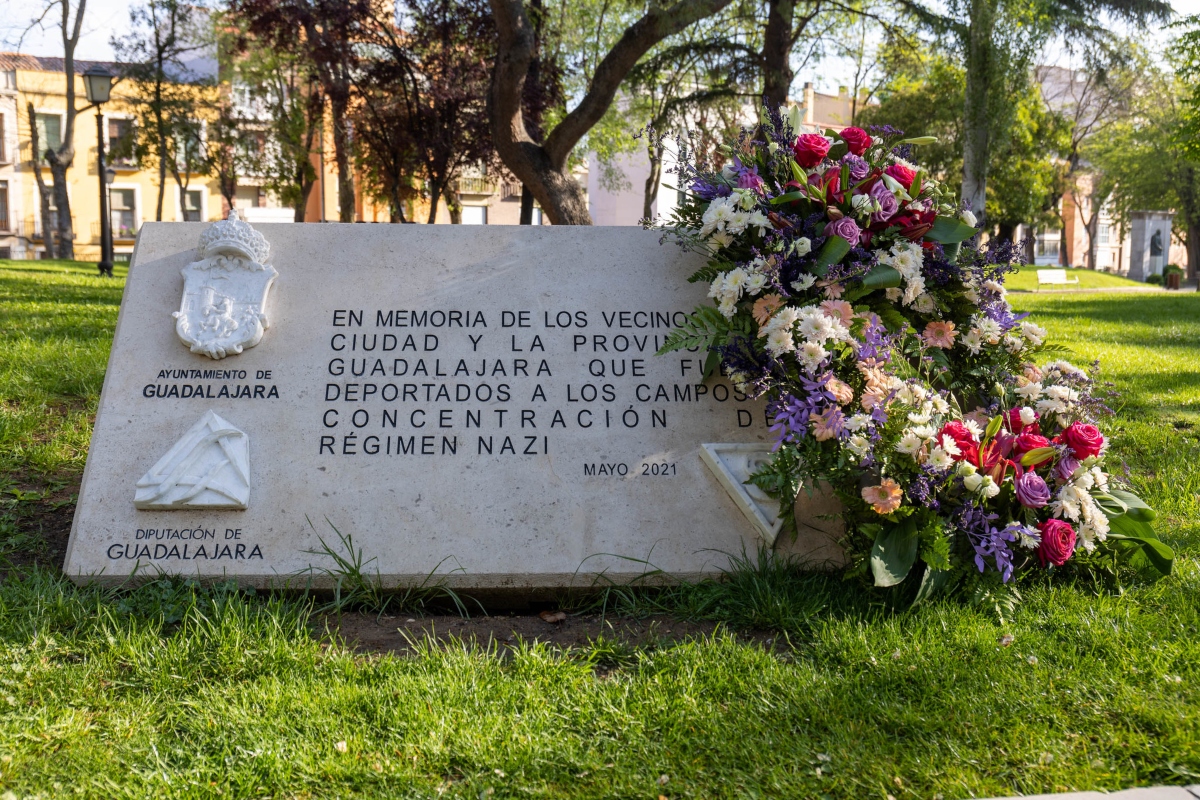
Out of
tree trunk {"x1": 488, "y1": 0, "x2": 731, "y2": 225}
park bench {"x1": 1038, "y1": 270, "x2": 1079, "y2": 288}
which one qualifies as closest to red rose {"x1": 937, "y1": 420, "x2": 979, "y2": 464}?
tree trunk {"x1": 488, "y1": 0, "x2": 731, "y2": 225}

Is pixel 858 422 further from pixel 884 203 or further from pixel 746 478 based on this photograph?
pixel 884 203

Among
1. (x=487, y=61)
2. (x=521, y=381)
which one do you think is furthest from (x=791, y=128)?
(x=487, y=61)

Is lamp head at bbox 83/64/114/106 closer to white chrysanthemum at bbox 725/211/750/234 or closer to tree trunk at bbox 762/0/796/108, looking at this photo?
tree trunk at bbox 762/0/796/108

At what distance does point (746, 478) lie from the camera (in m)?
3.86

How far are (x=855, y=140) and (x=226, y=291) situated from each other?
299 centimetres

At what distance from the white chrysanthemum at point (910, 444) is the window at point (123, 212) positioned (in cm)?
4916

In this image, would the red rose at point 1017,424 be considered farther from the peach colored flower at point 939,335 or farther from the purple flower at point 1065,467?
the peach colored flower at point 939,335

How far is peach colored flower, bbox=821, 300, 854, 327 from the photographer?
380cm

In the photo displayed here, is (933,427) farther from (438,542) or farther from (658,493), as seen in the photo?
(438,542)

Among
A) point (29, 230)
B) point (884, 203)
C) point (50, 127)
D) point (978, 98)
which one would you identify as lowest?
point (884, 203)

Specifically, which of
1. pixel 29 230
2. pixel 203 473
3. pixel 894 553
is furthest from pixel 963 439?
pixel 29 230

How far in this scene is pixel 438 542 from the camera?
3723 millimetres

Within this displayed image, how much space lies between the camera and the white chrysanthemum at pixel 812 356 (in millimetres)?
3582

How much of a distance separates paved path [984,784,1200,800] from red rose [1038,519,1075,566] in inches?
45.0
